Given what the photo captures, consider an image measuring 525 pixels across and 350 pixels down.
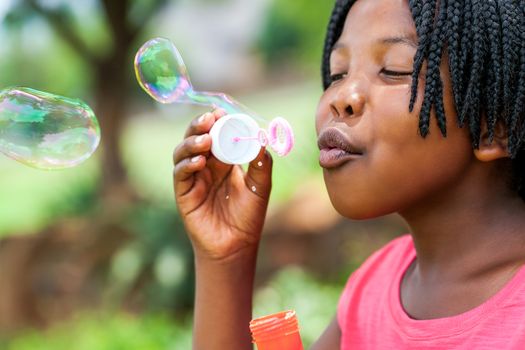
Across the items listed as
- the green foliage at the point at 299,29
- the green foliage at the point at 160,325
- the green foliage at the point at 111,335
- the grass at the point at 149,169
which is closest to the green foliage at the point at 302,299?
the green foliage at the point at 160,325

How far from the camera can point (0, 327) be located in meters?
5.02

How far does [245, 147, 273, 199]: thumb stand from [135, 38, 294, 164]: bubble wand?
7 cm

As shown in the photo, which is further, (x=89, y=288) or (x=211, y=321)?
(x=89, y=288)

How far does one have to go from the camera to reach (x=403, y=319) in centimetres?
163

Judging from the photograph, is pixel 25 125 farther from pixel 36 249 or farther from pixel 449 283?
pixel 36 249

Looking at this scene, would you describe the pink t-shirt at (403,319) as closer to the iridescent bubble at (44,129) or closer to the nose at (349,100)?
the nose at (349,100)

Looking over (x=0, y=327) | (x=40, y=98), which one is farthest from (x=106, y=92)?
(x=40, y=98)

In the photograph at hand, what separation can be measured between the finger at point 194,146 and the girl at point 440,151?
1cm

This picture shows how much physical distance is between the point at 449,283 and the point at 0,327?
13.3 feet

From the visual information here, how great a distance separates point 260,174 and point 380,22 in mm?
462

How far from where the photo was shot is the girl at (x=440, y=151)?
148 centimetres

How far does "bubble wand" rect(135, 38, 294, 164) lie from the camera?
1696mm

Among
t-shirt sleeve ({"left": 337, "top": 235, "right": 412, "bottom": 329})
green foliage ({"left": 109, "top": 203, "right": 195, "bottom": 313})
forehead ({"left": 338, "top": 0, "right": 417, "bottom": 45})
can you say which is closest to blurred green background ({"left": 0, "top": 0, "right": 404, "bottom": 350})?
green foliage ({"left": 109, "top": 203, "right": 195, "bottom": 313})

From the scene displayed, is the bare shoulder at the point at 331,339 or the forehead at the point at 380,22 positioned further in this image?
the bare shoulder at the point at 331,339
